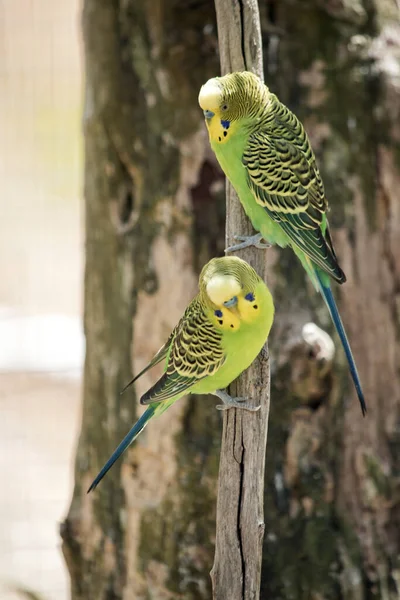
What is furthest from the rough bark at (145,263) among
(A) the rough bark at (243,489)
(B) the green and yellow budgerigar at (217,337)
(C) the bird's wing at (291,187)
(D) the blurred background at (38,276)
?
(D) the blurred background at (38,276)

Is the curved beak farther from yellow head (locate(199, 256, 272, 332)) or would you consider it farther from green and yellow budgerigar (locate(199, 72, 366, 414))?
green and yellow budgerigar (locate(199, 72, 366, 414))

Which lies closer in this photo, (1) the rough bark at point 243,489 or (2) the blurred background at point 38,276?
(1) the rough bark at point 243,489

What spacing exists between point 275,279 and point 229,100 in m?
1.47

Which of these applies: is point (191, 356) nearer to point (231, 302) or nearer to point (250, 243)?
point (231, 302)

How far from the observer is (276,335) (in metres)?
3.43

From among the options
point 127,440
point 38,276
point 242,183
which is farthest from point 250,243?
point 38,276

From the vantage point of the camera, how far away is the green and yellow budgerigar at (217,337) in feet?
6.22

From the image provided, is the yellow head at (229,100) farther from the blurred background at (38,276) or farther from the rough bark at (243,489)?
the blurred background at (38,276)

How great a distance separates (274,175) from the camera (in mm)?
2271

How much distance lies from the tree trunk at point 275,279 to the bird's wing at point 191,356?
129 centimetres

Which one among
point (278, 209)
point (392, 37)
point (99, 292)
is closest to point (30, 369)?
point (99, 292)

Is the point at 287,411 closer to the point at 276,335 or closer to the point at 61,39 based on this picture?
the point at 276,335

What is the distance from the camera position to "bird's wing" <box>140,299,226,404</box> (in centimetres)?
203

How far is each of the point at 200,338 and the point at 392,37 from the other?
6.53 feet
